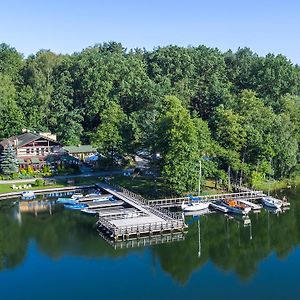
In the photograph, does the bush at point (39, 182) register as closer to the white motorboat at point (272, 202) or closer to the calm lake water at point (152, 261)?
the calm lake water at point (152, 261)

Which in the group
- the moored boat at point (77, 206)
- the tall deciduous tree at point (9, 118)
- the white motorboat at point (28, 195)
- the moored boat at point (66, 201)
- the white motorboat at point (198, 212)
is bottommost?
the white motorboat at point (198, 212)

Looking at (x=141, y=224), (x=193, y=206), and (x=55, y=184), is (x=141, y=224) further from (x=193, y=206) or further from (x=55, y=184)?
(x=55, y=184)

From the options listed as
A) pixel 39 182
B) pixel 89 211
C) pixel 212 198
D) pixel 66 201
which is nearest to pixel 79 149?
pixel 39 182

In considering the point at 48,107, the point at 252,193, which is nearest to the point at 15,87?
the point at 48,107

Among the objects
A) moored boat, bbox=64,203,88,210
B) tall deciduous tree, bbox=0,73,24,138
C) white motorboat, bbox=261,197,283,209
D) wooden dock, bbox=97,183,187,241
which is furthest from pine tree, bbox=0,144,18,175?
white motorboat, bbox=261,197,283,209

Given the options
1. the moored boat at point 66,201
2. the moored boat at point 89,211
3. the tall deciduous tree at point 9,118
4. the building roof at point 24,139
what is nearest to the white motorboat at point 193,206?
the moored boat at point 89,211

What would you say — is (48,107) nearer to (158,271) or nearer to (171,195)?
(171,195)
